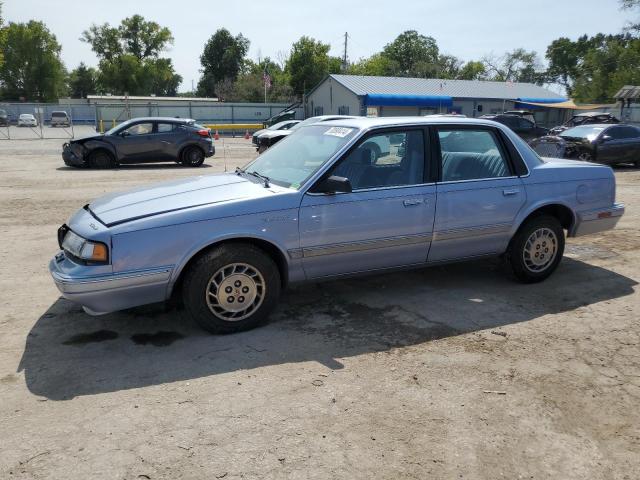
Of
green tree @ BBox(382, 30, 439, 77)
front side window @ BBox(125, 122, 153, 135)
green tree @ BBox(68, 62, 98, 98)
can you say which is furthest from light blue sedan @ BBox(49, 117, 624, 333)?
green tree @ BBox(68, 62, 98, 98)

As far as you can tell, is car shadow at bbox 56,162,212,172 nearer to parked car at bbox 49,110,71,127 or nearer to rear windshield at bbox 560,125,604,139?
rear windshield at bbox 560,125,604,139

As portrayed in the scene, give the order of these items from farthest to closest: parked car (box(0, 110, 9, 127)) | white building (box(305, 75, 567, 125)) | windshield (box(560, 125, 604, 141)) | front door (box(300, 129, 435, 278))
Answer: parked car (box(0, 110, 9, 127)) → white building (box(305, 75, 567, 125)) → windshield (box(560, 125, 604, 141)) → front door (box(300, 129, 435, 278))

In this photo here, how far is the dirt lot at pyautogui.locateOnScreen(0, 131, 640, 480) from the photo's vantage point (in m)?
2.57

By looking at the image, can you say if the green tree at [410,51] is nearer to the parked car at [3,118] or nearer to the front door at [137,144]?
the parked car at [3,118]

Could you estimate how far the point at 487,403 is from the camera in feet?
10.1

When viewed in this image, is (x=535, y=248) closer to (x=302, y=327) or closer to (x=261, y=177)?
(x=302, y=327)

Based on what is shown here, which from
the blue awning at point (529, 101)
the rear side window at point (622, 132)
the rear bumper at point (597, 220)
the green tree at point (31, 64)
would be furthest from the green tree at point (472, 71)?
the rear bumper at point (597, 220)

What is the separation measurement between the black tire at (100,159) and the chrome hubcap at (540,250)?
13.0 metres

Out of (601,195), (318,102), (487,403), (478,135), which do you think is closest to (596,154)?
(601,195)

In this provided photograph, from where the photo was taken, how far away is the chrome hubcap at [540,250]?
5025 mm

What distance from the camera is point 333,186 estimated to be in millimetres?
3955

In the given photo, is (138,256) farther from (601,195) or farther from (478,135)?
(601,195)

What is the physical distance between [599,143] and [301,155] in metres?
13.8

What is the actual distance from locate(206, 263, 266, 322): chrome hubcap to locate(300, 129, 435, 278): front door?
441 mm
